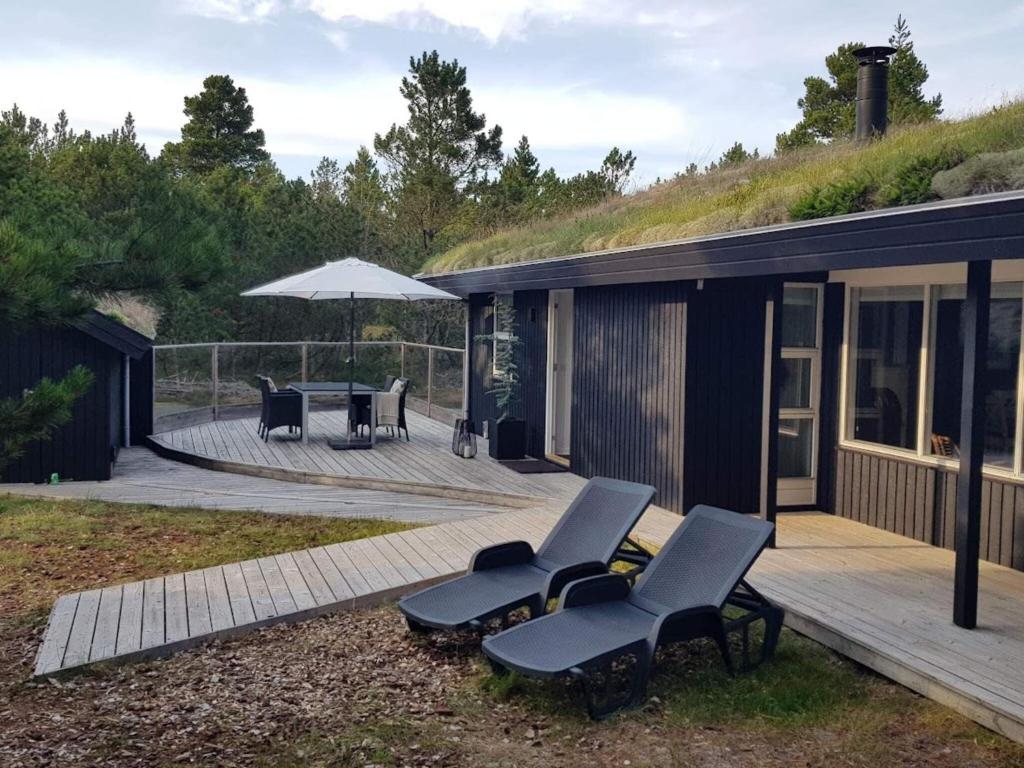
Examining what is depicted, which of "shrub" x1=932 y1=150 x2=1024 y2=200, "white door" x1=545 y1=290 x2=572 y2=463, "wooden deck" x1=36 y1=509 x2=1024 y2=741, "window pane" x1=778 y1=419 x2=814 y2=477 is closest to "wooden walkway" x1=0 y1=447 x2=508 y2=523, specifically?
"wooden deck" x1=36 y1=509 x2=1024 y2=741

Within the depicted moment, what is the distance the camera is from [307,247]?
Answer: 2116 cm

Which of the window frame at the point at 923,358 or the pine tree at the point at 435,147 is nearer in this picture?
the window frame at the point at 923,358

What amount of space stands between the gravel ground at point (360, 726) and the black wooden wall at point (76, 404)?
5.38 m

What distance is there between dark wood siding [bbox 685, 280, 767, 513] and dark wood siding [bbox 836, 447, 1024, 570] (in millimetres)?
707

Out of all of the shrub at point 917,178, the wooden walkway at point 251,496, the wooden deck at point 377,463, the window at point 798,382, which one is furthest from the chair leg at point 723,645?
the wooden deck at point 377,463

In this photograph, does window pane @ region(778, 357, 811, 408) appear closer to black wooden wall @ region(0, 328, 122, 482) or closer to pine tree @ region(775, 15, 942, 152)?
black wooden wall @ region(0, 328, 122, 482)

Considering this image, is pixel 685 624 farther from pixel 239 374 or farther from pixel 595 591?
pixel 239 374

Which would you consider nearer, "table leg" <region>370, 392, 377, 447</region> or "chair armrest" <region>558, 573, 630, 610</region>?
"chair armrest" <region>558, 573, 630, 610</region>

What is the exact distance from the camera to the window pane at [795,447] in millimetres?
7777

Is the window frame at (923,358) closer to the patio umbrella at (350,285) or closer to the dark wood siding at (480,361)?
the patio umbrella at (350,285)

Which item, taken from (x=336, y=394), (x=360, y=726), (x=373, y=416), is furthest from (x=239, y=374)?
(x=360, y=726)

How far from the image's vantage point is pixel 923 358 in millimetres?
6809

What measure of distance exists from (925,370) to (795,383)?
44.7 inches

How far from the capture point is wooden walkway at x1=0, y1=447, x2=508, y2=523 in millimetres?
8336
